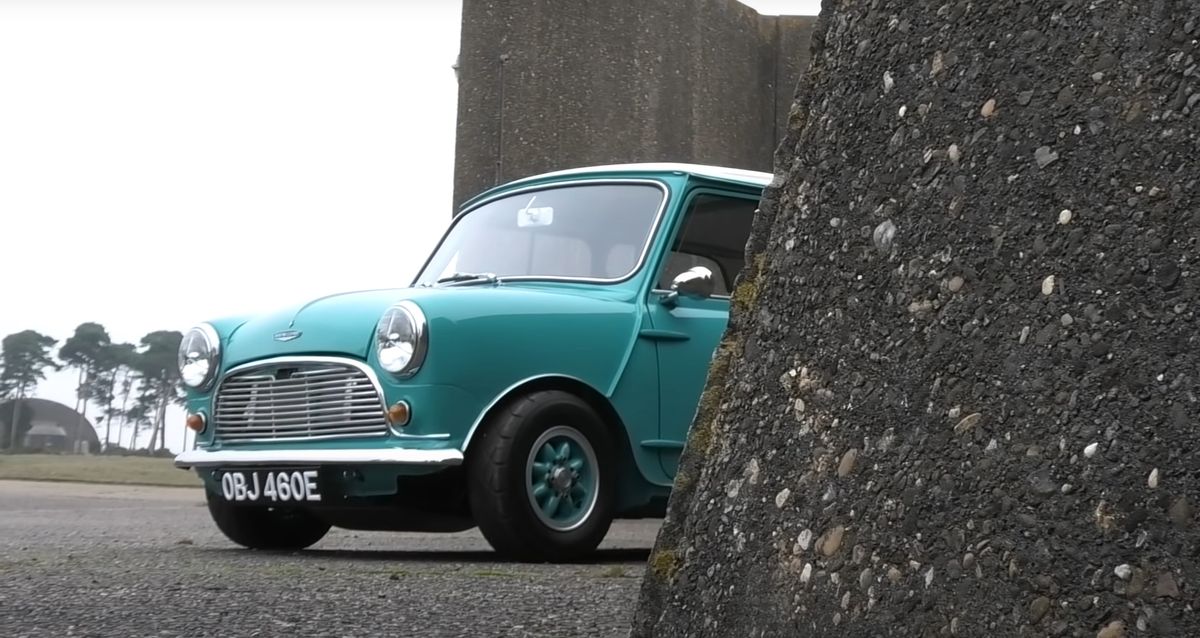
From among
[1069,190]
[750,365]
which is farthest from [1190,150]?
[750,365]

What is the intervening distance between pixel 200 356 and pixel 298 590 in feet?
6.87

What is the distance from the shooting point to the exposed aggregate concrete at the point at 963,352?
1.50 m

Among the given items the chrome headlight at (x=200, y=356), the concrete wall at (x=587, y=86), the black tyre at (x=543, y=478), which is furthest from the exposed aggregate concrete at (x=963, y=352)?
the concrete wall at (x=587, y=86)

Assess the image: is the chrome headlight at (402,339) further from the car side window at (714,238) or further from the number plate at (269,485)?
the car side window at (714,238)

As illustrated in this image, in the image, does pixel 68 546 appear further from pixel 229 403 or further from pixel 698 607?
pixel 698 607

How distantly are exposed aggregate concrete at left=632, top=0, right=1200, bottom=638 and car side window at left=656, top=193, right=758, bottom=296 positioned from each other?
3.39 m

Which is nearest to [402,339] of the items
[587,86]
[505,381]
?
[505,381]

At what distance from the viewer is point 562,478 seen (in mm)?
4789

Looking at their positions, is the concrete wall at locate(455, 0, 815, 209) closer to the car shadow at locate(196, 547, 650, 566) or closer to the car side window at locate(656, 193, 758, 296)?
the car side window at locate(656, 193, 758, 296)

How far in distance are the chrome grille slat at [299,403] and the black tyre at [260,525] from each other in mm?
462

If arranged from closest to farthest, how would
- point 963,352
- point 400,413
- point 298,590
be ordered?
point 963,352 < point 298,590 < point 400,413

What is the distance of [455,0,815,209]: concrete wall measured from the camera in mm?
11305

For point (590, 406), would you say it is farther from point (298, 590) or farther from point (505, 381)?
point (298, 590)

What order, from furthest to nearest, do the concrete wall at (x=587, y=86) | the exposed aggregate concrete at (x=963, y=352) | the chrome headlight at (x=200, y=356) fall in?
the concrete wall at (x=587, y=86)
the chrome headlight at (x=200, y=356)
the exposed aggregate concrete at (x=963, y=352)
